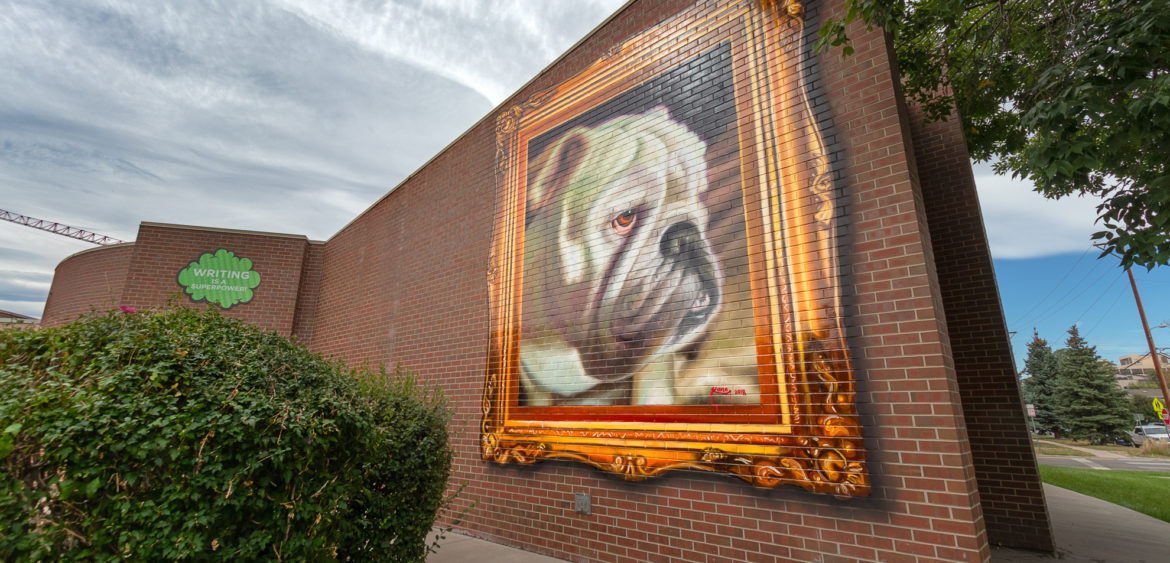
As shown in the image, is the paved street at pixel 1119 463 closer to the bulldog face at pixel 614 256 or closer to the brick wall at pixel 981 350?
the brick wall at pixel 981 350

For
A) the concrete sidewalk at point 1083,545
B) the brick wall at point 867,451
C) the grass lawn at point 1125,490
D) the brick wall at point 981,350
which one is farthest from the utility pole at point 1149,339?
the brick wall at point 867,451

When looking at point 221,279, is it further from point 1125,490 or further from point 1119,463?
point 1119,463

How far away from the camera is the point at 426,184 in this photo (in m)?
8.51

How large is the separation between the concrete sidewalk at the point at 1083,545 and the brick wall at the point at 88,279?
11423 mm

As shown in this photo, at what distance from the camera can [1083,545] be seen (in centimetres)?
560

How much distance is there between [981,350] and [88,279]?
19.1 metres

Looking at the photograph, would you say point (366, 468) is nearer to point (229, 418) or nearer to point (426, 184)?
point (229, 418)

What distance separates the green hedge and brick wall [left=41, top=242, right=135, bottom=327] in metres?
11.8

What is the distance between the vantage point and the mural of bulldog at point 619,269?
4555mm

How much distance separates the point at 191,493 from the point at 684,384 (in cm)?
345

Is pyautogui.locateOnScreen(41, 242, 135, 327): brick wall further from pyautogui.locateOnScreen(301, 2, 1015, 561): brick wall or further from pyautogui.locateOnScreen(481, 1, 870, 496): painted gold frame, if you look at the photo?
pyautogui.locateOnScreen(481, 1, 870, 496): painted gold frame

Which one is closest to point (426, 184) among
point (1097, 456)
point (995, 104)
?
point (995, 104)
